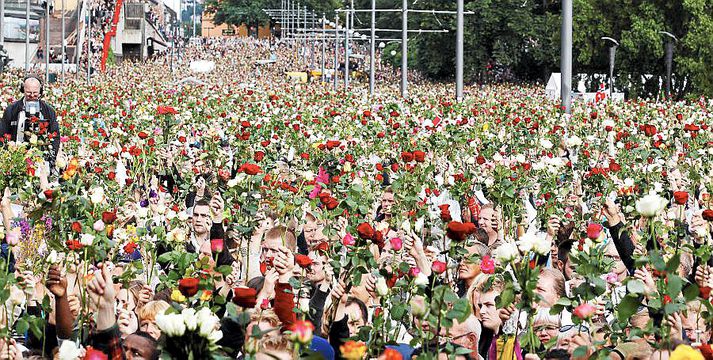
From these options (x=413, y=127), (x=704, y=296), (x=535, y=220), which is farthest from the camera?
(x=413, y=127)

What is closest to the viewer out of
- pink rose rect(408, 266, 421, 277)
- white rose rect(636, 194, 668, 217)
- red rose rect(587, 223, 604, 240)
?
white rose rect(636, 194, 668, 217)

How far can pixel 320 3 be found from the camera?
490ft

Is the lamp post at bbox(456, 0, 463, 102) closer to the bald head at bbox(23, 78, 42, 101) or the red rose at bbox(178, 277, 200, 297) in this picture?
the bald head at bbox(23, 78, 42, 101)

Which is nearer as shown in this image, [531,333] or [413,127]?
[531,333]

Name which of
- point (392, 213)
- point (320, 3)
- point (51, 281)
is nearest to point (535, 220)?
point (392, 213)

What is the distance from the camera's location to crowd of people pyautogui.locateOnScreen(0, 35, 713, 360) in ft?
19.0

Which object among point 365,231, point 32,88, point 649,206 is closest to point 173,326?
point 649,206

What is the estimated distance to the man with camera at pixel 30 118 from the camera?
14719mm

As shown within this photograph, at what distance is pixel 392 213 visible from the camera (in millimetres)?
11453

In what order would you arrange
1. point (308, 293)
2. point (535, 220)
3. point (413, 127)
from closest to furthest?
1. point (308, 293)
2. point (535, 220)
3. point (413, 127)

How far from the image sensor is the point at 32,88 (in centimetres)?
1477

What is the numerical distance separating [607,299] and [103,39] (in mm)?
78219

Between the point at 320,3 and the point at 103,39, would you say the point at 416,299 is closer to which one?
the point at 103,39

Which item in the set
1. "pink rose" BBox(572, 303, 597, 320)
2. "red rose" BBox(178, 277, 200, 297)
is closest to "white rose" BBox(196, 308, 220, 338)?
"red rose" BBox(178, 277, 200, 297)
